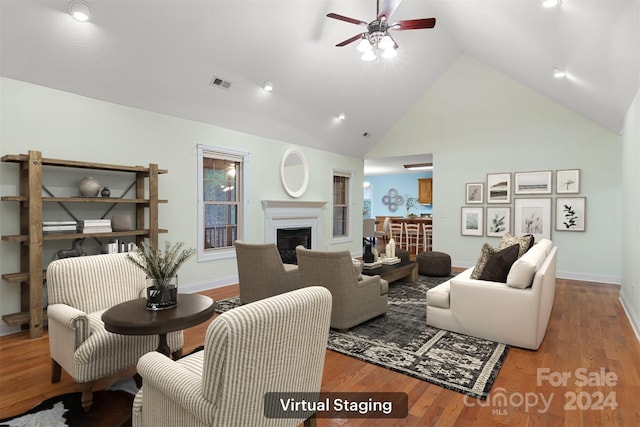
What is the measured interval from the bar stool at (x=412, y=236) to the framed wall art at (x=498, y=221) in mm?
2285

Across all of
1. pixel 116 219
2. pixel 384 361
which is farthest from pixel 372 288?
pixel 116 219

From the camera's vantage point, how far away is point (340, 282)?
3250 millimetres

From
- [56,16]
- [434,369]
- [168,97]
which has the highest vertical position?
[56,16]

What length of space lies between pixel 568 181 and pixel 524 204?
776 millimetres

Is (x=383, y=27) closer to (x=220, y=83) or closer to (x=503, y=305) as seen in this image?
(x=220, y=83)

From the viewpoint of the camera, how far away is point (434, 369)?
2617 mm

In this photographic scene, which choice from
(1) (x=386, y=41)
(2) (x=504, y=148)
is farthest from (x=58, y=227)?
(2) (x=504, y=148)

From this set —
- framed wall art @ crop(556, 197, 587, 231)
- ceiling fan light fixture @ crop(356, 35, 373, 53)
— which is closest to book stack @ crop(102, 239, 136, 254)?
ceiling fan light fixture @ crop(356, 35, 373, 53)

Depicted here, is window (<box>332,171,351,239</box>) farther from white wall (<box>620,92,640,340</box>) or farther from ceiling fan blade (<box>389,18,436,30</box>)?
white wall (<box>620,92,640,340</box>)

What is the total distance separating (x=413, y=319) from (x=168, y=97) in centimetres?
412

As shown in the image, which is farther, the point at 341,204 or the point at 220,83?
the point at 341,204

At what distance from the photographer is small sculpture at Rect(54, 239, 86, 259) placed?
3576 mm

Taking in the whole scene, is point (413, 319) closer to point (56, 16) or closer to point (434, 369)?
point (434, 369)

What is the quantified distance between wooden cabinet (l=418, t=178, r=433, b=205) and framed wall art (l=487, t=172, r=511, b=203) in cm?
508
